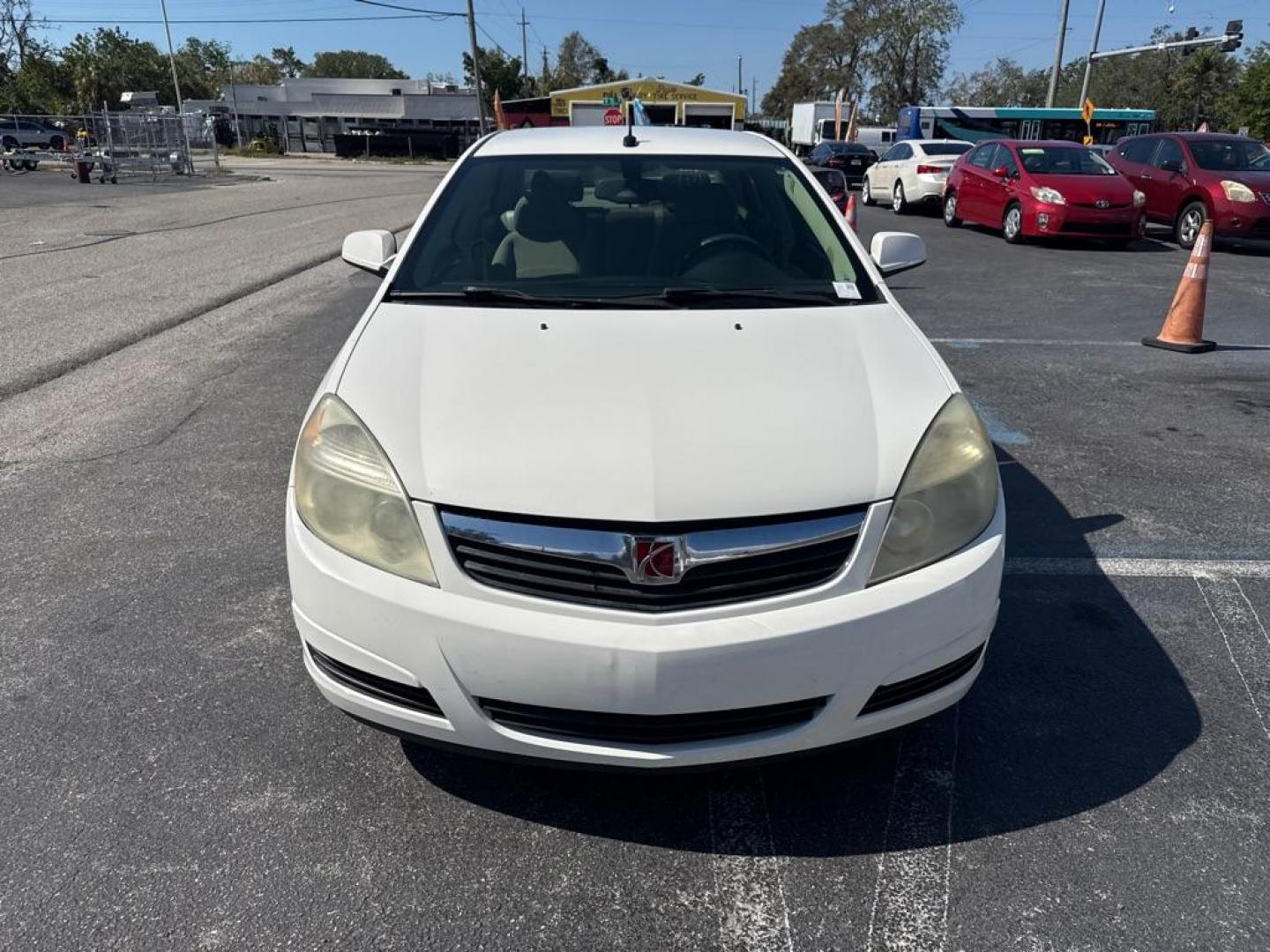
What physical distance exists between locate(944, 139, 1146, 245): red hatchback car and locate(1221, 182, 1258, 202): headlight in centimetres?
106

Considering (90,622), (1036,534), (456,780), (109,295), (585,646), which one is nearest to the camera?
(585,646)

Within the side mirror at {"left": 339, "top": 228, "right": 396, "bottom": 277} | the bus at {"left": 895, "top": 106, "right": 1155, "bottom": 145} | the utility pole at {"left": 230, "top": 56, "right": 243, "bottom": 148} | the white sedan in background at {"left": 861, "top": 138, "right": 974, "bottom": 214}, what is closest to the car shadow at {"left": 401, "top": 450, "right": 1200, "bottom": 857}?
the side mirror at {"left": 339, "top": 228, "right": 396, "bottom": 277}

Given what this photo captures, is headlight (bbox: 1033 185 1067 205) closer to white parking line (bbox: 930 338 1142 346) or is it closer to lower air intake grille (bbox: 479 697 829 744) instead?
white parking line (bbox: 930 338 1142 346)

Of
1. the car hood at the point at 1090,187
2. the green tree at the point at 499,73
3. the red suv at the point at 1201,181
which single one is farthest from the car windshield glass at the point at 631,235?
the green tree at the point at 499,73

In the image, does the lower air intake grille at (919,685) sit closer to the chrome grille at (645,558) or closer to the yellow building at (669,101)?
the chrome grille at (645,558)

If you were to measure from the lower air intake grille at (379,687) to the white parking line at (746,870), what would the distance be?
771mm

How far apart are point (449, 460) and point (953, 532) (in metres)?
1.23

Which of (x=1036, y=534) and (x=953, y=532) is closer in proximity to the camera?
(x=953, y=532)

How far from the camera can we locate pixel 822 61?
279ft

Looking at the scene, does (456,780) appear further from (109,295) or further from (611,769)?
(109,295)

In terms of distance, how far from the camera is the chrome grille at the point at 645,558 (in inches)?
79.7

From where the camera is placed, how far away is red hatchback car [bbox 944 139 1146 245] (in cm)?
1320

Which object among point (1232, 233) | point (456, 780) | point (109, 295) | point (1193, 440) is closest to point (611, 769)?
point (456, 780)

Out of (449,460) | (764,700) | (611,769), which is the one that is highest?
(449,460)
